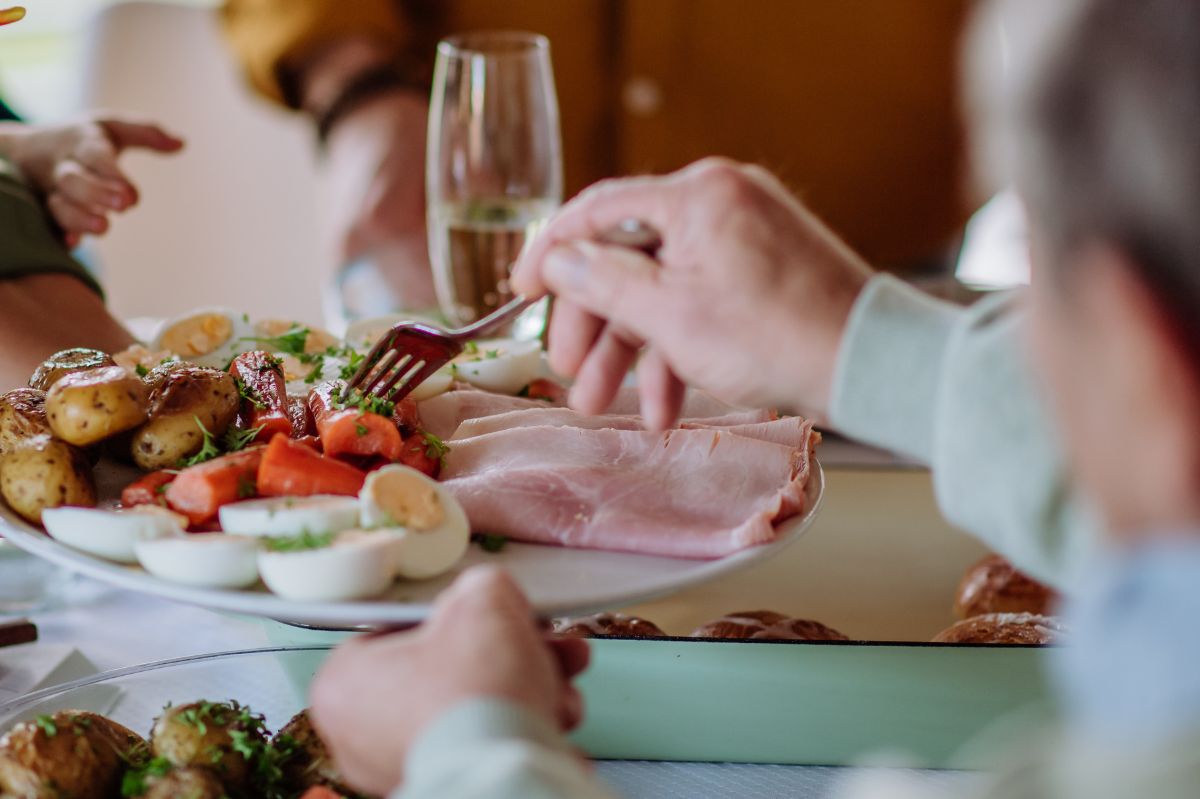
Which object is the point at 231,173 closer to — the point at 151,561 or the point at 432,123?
the point at 432,123

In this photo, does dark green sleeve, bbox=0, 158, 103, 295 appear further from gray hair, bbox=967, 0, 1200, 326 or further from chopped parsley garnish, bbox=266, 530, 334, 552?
gray hair, bbox=967, 0, 1200, 326

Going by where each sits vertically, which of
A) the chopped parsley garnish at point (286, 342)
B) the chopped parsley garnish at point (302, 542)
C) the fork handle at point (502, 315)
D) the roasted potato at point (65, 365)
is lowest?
the chopped parsley garnish at point (286, 342)

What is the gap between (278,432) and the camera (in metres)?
0.96

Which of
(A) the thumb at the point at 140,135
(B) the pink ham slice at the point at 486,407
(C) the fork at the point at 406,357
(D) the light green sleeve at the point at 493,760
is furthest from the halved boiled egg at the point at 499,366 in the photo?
(A) the thumb at the point at 140,135

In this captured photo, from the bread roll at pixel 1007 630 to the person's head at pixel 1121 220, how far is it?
60 centimetres

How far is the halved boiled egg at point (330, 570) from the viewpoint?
2.36ft

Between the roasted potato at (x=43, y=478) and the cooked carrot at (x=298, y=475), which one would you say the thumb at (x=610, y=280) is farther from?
the roasted potato at (x=43, y=478)

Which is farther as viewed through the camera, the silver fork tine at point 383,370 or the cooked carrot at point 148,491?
the silver fork tine at point 383,370

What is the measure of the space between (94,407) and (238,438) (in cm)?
10

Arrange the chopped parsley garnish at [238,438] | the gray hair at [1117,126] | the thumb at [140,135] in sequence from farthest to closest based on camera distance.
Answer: the thumb at [140,135] → the chopped parsley garnish at [238,438] → the gray hair at [1117,126]

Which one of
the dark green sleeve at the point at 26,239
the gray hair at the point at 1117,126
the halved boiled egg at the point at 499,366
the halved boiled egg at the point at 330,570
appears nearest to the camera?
the gray hair at the point at 1117,126

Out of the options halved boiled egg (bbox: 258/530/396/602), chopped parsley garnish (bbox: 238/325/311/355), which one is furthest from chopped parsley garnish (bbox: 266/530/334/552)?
chopped parsley garnish (bbox: 238/325/311/355)

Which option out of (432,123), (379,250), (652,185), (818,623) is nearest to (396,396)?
(652,185)

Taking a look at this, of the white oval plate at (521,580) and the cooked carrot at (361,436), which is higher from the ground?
the cooked carrot at (361,436)
